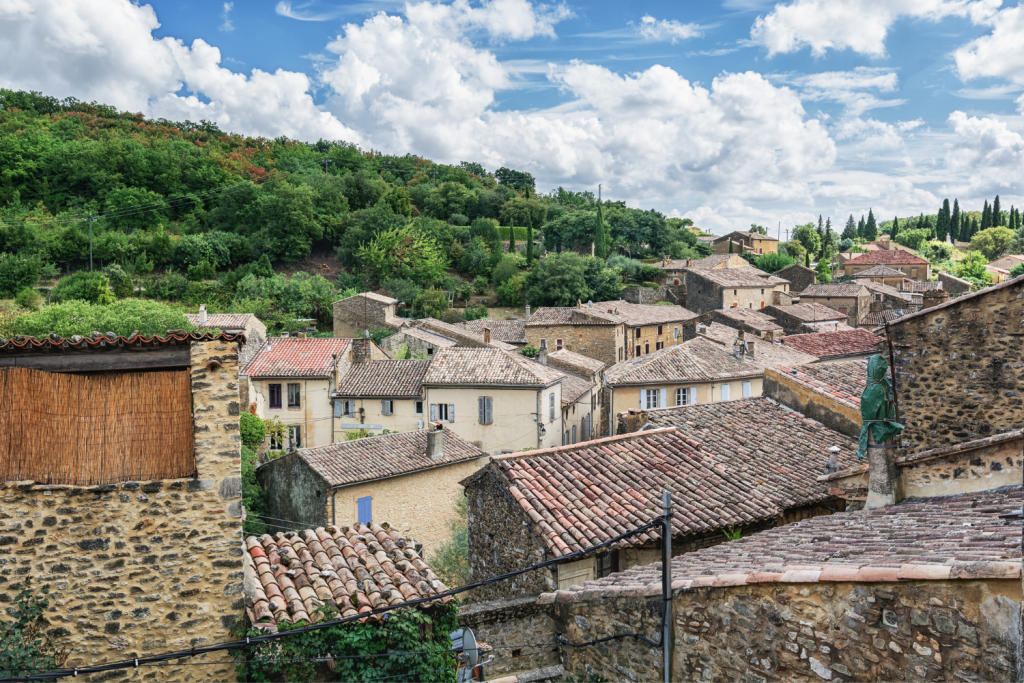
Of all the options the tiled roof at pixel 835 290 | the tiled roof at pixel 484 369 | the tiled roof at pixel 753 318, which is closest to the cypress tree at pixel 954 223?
the tiled roof at pixel 835 290

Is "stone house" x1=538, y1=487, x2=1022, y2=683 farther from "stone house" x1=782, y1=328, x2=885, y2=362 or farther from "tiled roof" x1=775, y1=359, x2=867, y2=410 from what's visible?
"stone house" x1=782, y1=328, x2=885, y2=362

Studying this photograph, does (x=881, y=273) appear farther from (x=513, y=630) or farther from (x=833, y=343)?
(x=513, y=630)

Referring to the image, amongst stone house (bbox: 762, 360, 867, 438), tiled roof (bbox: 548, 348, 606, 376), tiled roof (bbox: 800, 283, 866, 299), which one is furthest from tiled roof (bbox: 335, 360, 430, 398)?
tiled roof (bbox: 800, 283, 866, 299)

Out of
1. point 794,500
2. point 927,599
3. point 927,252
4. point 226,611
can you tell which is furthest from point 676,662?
point 927,252

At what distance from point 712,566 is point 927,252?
3917 inches

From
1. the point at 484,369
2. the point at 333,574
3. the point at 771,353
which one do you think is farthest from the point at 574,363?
the point at 333,574

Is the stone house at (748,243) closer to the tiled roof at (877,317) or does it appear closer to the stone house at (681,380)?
the tiled roof at (877,317)

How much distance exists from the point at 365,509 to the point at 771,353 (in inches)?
941

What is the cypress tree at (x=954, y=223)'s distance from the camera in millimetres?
95875

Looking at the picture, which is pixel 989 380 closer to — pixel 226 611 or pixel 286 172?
pixel 226 611

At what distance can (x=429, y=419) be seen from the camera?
30.5 meters

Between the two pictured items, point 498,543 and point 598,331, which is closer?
point 498,543

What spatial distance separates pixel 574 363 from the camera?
38094mm

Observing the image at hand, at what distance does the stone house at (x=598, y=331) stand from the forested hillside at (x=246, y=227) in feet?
30.7
